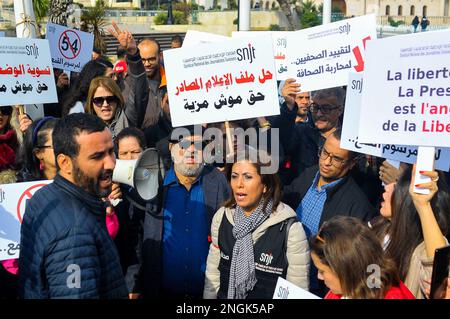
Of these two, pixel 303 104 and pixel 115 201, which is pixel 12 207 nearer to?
pixel 115 201

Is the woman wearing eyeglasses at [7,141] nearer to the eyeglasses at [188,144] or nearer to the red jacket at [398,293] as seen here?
the eyeglasses at [188,144]

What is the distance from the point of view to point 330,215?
11.5ft

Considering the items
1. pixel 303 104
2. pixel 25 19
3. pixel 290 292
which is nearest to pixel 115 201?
pixel 290 292

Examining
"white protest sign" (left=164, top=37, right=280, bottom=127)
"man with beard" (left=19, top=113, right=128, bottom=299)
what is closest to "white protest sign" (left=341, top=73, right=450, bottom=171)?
"white protest sign" (left=164, top=37, right=280, bottom=127)

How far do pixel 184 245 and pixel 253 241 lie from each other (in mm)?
616

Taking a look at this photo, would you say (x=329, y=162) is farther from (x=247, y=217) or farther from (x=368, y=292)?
(x=368, y=292)

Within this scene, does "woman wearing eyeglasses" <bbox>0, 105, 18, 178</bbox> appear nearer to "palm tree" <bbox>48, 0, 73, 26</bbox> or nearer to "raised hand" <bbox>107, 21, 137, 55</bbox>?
"raised hand" <bbox>107, 21, 137, 55</bbox>

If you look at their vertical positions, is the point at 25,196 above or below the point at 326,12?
below

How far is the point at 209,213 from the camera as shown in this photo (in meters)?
3.71

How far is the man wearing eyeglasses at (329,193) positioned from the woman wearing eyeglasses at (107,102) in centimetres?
165

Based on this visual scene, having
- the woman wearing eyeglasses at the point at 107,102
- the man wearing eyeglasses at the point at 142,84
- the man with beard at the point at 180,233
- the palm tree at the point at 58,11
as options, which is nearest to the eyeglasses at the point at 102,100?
the woman wearing eyeglasses at the point at 107,102

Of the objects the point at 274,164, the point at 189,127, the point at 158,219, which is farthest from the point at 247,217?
the point at 189,127

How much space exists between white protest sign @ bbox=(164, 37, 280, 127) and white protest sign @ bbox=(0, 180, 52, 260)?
1.30m

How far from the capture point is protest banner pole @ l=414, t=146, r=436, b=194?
2822 mm
